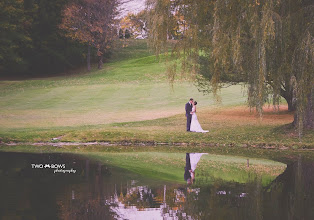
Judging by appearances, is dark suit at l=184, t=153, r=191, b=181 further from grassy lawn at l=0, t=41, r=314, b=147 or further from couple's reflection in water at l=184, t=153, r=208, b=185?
grassy lawn at l=0, t=41, r=314, b=147

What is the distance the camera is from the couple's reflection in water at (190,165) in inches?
528

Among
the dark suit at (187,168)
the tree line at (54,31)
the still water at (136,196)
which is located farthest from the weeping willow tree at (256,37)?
the tree line at (54,31)

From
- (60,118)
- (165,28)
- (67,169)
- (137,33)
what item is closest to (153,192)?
(67,169)

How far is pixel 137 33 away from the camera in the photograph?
3145 inches

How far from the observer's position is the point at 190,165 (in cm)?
1587

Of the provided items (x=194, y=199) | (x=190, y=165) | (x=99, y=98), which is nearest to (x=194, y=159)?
(x=190, y=165)

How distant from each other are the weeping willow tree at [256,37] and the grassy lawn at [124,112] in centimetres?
380

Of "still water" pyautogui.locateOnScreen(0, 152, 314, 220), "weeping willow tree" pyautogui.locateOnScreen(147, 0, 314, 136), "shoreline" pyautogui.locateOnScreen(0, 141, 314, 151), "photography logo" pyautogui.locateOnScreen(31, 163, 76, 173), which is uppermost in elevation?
"weeping willow tree" pyautogui.locateOnScreen(147, 0, 314, 136)

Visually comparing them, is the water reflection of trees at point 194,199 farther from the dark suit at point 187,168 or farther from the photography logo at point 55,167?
the photography logo at point 55,167

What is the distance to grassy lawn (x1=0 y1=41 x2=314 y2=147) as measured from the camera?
74.4ft

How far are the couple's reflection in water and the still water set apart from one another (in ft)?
2.48

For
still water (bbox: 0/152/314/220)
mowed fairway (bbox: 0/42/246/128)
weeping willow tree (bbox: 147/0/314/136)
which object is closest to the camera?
still water (bbox: 0/152/314/220)

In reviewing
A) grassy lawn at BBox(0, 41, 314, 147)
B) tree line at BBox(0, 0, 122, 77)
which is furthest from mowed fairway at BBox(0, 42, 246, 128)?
tree line at BBox(0, 0, 122, 77)

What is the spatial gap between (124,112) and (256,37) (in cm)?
1901
